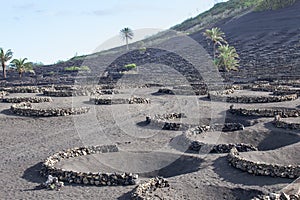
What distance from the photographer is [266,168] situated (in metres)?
18.4

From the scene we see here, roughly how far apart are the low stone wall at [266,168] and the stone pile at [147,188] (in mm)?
3713

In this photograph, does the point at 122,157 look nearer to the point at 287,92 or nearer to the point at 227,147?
the point at 227,147

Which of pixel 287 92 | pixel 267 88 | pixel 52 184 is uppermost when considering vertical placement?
pixel 267 88

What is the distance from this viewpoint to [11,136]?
29.0m

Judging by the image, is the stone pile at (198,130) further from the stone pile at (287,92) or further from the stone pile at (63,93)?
the stone pile at (63,93)

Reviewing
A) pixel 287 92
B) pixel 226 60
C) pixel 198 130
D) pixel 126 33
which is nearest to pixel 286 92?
pixel 287 92

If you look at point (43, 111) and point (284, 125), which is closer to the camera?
point (284, 125)

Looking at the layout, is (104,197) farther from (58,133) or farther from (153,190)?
(58,133)

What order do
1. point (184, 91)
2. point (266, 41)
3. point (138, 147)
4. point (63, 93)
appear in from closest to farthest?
1. point (138, 147)
2. point (63, 93)
3. point (184, 91)
4. point (266, 41)

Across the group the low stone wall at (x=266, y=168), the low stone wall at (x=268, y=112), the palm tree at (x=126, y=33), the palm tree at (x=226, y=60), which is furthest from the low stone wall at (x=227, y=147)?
the palm tree at (x=126, y=33)

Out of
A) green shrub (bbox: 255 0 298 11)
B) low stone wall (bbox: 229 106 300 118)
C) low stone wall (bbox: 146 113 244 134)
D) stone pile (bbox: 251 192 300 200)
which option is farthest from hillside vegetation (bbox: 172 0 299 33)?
stone pile (bbox: 251 192 300 200)

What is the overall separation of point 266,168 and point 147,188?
5255mm

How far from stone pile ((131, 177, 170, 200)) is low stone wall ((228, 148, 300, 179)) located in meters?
3.71

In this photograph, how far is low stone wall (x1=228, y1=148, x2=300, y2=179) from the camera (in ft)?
58.9
